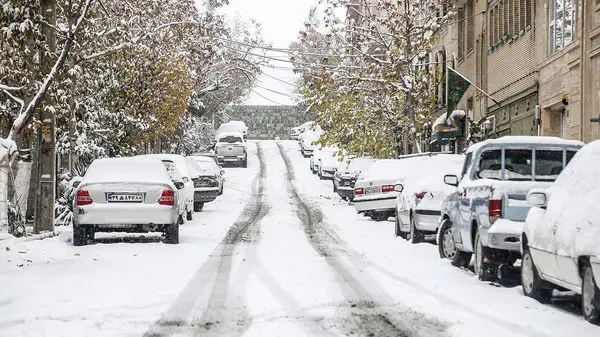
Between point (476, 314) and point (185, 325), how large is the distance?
283 centimetres

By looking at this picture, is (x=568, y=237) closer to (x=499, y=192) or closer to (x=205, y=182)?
(x=499, y=192)

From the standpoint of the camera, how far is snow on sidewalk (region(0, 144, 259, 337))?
30.0 ft

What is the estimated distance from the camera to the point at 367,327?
901 centimetres

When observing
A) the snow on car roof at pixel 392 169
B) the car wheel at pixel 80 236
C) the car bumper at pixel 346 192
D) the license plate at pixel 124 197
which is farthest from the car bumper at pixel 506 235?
the car bumper at pixel 346 192

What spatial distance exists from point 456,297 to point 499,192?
172 centimetres

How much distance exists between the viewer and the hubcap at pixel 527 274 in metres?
11.4

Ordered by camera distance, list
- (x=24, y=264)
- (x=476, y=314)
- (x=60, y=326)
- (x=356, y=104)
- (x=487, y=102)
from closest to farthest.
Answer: (x=60, y=326) → (x=476, y=314) → (x=24, y=264) → (x=487, y=102) → (x=356, y=104)

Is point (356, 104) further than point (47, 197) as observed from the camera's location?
Yes

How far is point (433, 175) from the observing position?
2011 centimetres

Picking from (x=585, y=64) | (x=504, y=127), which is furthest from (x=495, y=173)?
(x=504, y=127)

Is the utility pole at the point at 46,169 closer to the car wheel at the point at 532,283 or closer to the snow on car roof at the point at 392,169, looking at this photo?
the snow on car roof at the point at 392,169

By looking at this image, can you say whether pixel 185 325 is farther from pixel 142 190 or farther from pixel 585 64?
pixel 585 64

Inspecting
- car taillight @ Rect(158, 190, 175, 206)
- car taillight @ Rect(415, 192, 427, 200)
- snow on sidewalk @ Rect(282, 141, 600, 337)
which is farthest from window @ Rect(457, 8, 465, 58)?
car taillight @ Rect(158, 190, 175, 206)

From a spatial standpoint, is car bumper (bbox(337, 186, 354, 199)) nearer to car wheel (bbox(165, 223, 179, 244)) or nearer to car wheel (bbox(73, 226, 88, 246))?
car wheel (bbox(165, 223, 179, 244))
